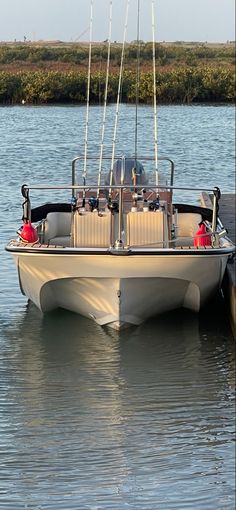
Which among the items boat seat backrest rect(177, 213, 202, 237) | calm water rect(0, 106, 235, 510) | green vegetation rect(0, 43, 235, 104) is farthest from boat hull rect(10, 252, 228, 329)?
green vegetation rect(0, 43, 235, 104)

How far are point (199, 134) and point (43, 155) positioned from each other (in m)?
10.7

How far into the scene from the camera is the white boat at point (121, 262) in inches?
466

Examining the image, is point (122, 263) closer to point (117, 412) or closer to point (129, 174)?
point (117, 412)

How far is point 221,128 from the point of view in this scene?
45.8 m

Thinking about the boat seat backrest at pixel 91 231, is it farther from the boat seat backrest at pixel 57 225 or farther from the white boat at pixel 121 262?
the boat seat backrest at pixel 57 225

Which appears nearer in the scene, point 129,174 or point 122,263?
point 122,263

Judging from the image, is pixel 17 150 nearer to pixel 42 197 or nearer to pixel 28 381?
pixel 42 197

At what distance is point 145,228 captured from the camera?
40.5 ft

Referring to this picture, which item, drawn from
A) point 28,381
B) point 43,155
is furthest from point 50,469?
point 43,155

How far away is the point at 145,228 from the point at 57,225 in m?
1.98

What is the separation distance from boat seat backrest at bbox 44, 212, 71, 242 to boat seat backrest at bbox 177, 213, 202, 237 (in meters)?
1.40

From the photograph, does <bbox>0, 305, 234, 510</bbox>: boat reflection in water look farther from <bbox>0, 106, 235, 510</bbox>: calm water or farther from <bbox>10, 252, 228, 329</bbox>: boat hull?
<bbox>10, 252, 228, 329</bbox>: boat hull

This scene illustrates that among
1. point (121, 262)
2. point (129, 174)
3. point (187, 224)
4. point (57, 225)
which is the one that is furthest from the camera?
point (129, 174)

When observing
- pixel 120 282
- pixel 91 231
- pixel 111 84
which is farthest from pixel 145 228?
pixel 111 84
